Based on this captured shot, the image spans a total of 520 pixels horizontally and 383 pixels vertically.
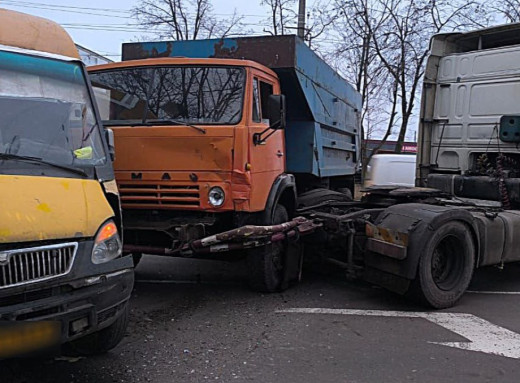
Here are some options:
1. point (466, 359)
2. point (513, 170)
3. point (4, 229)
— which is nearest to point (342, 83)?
point (513, 170)

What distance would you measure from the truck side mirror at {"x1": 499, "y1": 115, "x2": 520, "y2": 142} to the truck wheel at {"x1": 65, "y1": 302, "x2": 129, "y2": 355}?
581cm

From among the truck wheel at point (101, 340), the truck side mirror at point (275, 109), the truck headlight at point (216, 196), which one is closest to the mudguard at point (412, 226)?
the truck side mirror at point (275, 109)

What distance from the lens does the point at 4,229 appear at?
9.92 feet

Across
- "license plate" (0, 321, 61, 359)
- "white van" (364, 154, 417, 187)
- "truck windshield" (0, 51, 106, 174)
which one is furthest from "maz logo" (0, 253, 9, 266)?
"white van" (364, 154, 417, 187)

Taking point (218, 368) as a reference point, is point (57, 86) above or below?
A: above

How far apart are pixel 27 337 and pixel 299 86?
4920mm

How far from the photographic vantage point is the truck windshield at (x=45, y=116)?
12.3 ft

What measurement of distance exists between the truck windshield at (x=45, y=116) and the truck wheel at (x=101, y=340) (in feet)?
3.88

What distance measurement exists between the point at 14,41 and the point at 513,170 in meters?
6.43

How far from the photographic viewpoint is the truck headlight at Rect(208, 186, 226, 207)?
539cm

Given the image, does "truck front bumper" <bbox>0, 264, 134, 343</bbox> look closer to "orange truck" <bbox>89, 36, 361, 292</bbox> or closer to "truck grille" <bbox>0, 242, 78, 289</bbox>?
"truck grille" <bbox>0, 242, 78, 289</bbox>

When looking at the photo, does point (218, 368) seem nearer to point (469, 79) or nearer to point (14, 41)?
point (14, 41)

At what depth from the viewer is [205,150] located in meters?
5.40

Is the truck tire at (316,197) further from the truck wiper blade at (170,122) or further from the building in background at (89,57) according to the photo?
the building in background at (89,57)
